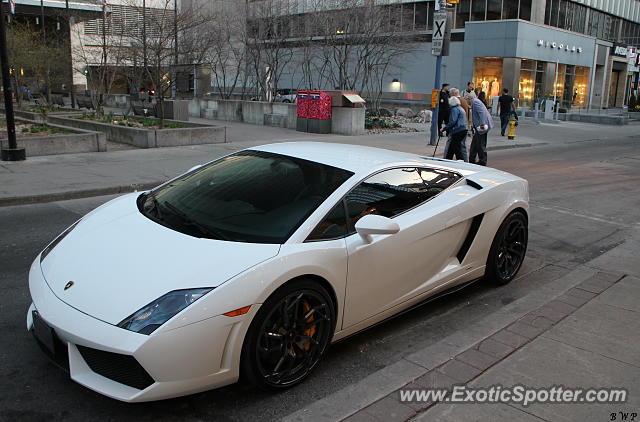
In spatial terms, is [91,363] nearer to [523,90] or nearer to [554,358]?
[554,358]

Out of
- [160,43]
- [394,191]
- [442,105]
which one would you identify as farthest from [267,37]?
[394,191]

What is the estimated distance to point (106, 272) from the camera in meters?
3.19

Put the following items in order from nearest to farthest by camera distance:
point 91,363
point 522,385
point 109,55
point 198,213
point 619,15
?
point 91,363, point 522,385, point 198,213, point 109,55, point 619,15

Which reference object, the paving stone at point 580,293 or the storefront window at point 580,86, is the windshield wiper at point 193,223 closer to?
the paving stone at point 580,293

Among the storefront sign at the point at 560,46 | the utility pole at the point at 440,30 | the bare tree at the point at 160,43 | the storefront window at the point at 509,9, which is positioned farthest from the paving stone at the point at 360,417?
the storefront sign at the point at 560,46

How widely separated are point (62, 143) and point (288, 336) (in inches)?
464

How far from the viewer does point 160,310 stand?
2.88 meters

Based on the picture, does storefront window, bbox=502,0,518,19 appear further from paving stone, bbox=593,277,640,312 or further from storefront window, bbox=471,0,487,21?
paving stone, bbox=593,277,640,312

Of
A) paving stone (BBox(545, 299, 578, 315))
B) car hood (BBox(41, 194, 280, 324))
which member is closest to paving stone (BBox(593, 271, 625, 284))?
paving stone (BBox(545, 299, 578, 315))

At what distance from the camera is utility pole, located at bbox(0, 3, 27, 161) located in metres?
11.4

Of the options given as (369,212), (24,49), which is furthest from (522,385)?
(24,49)

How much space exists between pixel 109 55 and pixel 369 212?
2229 centimetres

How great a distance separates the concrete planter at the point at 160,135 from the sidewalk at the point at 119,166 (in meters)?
0.43

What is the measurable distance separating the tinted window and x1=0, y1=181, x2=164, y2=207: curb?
263 inches
